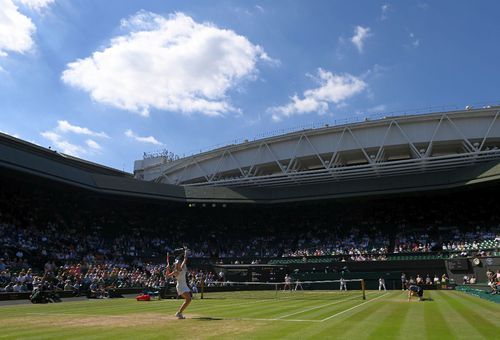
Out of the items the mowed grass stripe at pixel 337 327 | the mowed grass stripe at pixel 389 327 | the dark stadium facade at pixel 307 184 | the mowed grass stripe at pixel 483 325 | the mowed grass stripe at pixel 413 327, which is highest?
the dark stadium facade at pixel 307 184

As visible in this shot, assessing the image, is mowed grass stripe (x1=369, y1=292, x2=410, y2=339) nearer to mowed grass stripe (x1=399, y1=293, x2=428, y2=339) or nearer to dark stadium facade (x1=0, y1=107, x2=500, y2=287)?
mowed grass stripe (x1=399, y1=293, x2=428, y2=339)

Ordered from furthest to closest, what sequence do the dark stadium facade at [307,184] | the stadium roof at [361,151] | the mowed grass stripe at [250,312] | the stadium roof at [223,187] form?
the stadium roof at [361,151], the dark stadium facade at [307,184], the stadium roof at [223,187], the mowed grass stripe at [250,312]

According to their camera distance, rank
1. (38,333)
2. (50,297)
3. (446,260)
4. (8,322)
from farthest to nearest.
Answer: (446,260), (50,297), (8,322), (38,333)

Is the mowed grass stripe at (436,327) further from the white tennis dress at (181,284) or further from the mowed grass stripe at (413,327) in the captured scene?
the white tennis dress at (181,284)

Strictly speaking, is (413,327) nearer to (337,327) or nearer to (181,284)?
(337,327)

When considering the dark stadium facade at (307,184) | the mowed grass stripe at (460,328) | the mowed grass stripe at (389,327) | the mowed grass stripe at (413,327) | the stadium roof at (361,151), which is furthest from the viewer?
the stadium roof at (361,151)

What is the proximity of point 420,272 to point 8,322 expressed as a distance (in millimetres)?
41199

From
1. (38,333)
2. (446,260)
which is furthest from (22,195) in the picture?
(446,260)

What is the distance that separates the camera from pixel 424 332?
36.4 ft

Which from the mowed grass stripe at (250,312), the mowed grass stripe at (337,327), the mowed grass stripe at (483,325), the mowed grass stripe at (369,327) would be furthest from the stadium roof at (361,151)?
the mowed grass stripe at (337,327)

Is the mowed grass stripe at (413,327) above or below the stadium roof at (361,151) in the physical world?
below

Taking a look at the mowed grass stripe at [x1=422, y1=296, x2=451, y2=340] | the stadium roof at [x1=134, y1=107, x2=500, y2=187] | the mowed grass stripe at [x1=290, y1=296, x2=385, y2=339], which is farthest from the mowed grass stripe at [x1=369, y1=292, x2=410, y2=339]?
the stadium roof at [x1=134, y1=107, x2=500, y2=187]

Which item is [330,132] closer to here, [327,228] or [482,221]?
[327,228]

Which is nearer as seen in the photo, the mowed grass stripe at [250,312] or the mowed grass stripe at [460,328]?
A: the mowed grass stripe at [460,328]
